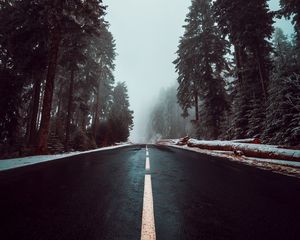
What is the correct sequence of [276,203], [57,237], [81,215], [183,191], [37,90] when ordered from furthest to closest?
[37,90] < [183,191] < [276,203] < [81,215] < [57,237]

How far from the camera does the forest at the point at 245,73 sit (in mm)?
11969

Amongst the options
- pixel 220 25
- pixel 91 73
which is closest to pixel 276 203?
pixel 220 25

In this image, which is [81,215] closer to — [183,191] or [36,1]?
[183,191]

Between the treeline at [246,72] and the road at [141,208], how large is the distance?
27.6 ft

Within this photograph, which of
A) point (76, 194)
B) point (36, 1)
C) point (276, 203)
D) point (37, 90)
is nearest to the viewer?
point (276, 203)

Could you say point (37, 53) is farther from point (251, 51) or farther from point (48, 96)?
point (251, 51)

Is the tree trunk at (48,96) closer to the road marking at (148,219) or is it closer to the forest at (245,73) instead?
the road marking at (148,219)

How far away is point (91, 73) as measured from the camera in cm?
2558

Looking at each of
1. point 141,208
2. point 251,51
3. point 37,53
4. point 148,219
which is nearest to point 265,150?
point 141,208

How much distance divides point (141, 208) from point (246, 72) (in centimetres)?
1925

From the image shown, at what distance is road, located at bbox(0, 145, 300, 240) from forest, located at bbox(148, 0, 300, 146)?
26.8 ft

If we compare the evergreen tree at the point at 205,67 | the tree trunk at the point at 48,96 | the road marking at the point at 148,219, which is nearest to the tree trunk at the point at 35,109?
the tree trunk at the point at 48,96

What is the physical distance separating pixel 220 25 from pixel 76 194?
2183cm

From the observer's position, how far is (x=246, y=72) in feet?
62.4
